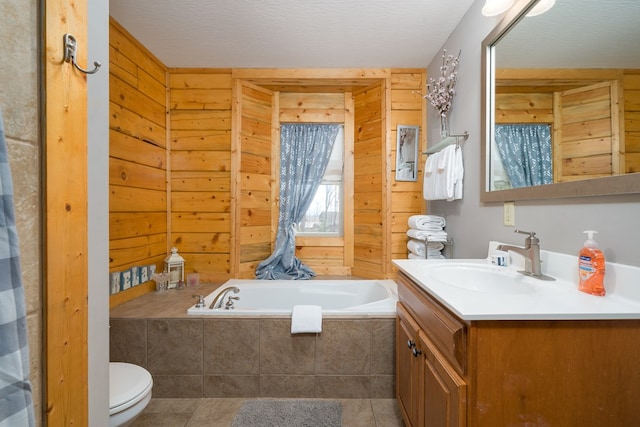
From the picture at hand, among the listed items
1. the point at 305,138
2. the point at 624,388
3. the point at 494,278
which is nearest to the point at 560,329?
the point at 624,388

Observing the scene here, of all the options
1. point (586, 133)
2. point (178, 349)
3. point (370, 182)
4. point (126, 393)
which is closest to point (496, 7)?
point (586, 133)

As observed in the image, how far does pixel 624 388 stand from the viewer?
0.69 metres

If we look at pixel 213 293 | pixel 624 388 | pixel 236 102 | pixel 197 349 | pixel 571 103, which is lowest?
pixel 197 349

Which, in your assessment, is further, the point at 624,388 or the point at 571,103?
the point at 571,103

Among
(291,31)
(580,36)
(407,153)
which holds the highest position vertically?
(291,31)

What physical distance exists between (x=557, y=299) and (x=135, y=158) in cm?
258

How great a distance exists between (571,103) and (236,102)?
2346 millimetres

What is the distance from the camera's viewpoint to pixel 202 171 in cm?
251

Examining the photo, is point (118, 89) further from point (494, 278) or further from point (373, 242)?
point (494, 278)

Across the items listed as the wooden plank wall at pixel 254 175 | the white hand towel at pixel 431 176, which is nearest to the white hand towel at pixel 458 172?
the white hand towel at pixel 431 176

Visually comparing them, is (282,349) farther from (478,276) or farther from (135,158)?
(135,158)

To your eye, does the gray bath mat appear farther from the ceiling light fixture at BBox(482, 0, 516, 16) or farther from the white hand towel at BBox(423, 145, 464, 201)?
the ceiling light fixture at BBox(482, 0, 516, 16)

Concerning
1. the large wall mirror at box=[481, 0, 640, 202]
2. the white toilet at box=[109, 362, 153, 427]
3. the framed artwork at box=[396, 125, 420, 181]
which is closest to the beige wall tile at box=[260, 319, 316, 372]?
the white toilet at box=[109, 362, 153, 427]

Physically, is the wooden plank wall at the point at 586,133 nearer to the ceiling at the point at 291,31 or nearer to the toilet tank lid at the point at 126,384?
the ceiling at the point at 291,31
